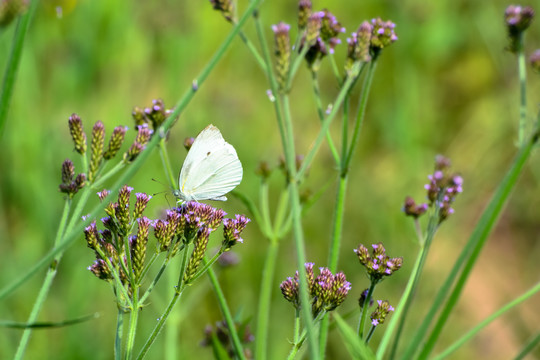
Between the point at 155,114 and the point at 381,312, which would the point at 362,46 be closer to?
the point at 155,114

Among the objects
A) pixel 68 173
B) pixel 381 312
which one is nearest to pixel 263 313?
pixel 381 312

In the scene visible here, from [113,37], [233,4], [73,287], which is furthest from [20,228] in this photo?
[233,4]

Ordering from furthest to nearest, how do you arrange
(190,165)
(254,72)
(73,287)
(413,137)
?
(254,72), (413,137), (73,287), (190,165)

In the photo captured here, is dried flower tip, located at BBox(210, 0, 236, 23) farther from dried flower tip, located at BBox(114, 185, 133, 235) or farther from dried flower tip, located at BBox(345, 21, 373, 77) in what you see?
dried flower tip, located at BBox(114, 185, 133, 235)

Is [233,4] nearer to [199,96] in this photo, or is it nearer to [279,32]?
[279,32]

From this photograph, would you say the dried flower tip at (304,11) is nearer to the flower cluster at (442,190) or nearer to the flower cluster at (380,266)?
the flower cluster at (442,190)
